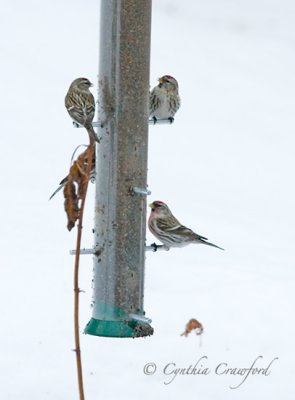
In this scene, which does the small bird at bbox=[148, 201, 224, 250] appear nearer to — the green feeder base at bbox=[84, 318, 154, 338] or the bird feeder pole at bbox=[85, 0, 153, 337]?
the bird feeder pole at bbox=[85, 0, 153, 337]

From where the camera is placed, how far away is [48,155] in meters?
10.6

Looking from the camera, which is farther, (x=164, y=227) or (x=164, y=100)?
(x=164, y=100)

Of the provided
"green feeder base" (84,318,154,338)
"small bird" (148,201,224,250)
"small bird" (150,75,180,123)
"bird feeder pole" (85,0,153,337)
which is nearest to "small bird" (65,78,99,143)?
"bird feeder pole" (85,0,153,337)

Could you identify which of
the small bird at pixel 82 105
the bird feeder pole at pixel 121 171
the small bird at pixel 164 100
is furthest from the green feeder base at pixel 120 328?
the small bird at pixel 164 100

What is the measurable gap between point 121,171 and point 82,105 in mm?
333

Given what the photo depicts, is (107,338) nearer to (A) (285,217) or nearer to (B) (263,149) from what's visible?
(A) (285,217)

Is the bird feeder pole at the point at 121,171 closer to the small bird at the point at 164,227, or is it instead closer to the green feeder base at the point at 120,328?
the green feeder base at the point at 120,328

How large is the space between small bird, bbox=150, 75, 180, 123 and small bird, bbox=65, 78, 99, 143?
0.35m

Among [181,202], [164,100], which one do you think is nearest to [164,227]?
[164,100]

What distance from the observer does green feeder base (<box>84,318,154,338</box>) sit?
5461 millimetres

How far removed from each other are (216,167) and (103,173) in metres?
5.71

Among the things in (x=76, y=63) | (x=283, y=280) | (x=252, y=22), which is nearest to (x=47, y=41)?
(x=76, y=63)

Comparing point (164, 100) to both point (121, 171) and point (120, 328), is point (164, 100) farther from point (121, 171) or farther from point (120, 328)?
point (120, 328)

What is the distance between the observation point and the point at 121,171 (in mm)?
5523
